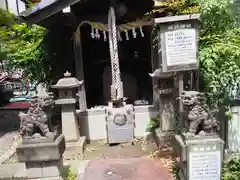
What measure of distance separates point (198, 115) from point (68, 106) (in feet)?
12.2

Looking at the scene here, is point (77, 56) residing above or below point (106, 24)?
below

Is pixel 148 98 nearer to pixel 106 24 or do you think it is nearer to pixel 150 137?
pixel 150 137

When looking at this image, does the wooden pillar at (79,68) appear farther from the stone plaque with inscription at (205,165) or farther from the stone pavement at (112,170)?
the stone plaque with inscription at (205,165)

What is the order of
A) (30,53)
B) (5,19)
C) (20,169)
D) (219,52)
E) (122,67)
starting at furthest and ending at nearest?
1. (122,67)
2. (5,19)
3. (30,53)
4. (20,169)
5. (219,52)

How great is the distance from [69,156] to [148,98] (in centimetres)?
317

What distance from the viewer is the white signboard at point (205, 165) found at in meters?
4.33

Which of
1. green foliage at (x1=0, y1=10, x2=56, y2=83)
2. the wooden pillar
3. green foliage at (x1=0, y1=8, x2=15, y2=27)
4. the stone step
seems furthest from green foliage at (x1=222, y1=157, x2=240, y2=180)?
green foliage at (x1=0, y1=8, x2=15, y2=27)

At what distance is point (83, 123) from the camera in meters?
7.89

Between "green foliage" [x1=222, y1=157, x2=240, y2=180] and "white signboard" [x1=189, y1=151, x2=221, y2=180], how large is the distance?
0.52 m

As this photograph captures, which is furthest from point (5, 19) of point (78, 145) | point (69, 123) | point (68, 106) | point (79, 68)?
point (78, 145)

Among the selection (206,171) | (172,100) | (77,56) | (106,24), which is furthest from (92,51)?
(206,171)

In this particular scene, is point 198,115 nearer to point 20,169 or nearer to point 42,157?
point 42,157

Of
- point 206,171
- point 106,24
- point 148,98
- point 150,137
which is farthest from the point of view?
point 148,98

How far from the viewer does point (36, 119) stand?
15.7 feet
